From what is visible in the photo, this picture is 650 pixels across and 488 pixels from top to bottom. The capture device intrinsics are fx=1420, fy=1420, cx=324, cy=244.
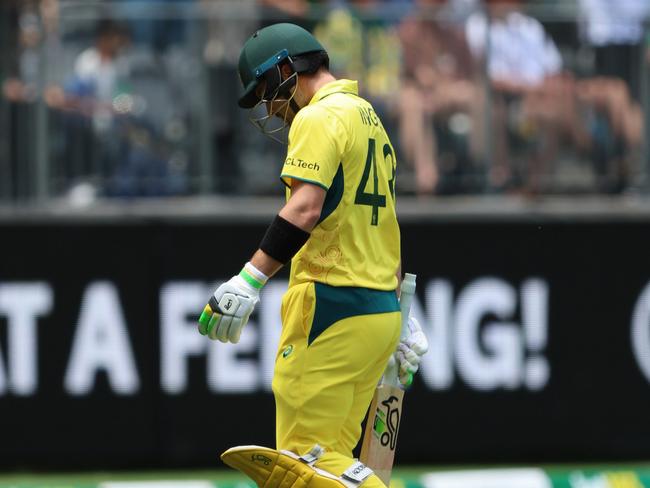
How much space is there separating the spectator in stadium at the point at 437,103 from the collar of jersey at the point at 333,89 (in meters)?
3.00

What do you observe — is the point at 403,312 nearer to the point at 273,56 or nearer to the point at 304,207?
the point at 304,207

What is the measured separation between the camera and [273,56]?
5457 millimetres

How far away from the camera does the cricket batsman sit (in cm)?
538

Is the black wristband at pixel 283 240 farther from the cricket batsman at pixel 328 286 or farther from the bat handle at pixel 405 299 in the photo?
the bat handle at pixel 405 299

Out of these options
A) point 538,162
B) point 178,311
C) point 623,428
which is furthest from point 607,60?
point 178,311

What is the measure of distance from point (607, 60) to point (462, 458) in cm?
258

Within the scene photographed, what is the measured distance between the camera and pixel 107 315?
26.9ft

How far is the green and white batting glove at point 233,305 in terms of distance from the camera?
5.20 meters

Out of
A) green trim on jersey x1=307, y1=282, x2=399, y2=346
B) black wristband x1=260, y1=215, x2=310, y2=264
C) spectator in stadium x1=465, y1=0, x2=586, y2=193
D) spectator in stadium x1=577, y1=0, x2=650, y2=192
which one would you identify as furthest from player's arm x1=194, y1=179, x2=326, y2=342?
spectator in stadium x1=577, y1=0, x2=650, y2=192

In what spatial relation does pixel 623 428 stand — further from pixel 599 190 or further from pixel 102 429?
pixel 102 429

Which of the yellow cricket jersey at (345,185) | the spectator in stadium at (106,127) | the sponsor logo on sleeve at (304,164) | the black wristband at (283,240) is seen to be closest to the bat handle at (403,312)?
the yellow cricket jersey at (345,185)

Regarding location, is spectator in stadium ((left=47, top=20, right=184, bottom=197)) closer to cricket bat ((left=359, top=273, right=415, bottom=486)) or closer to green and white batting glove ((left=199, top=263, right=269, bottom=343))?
cricket bat ((left=359, top=273, right=415, bottom=486))

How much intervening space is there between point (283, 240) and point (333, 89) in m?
0.68

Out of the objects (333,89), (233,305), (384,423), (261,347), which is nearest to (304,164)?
(333,89)
